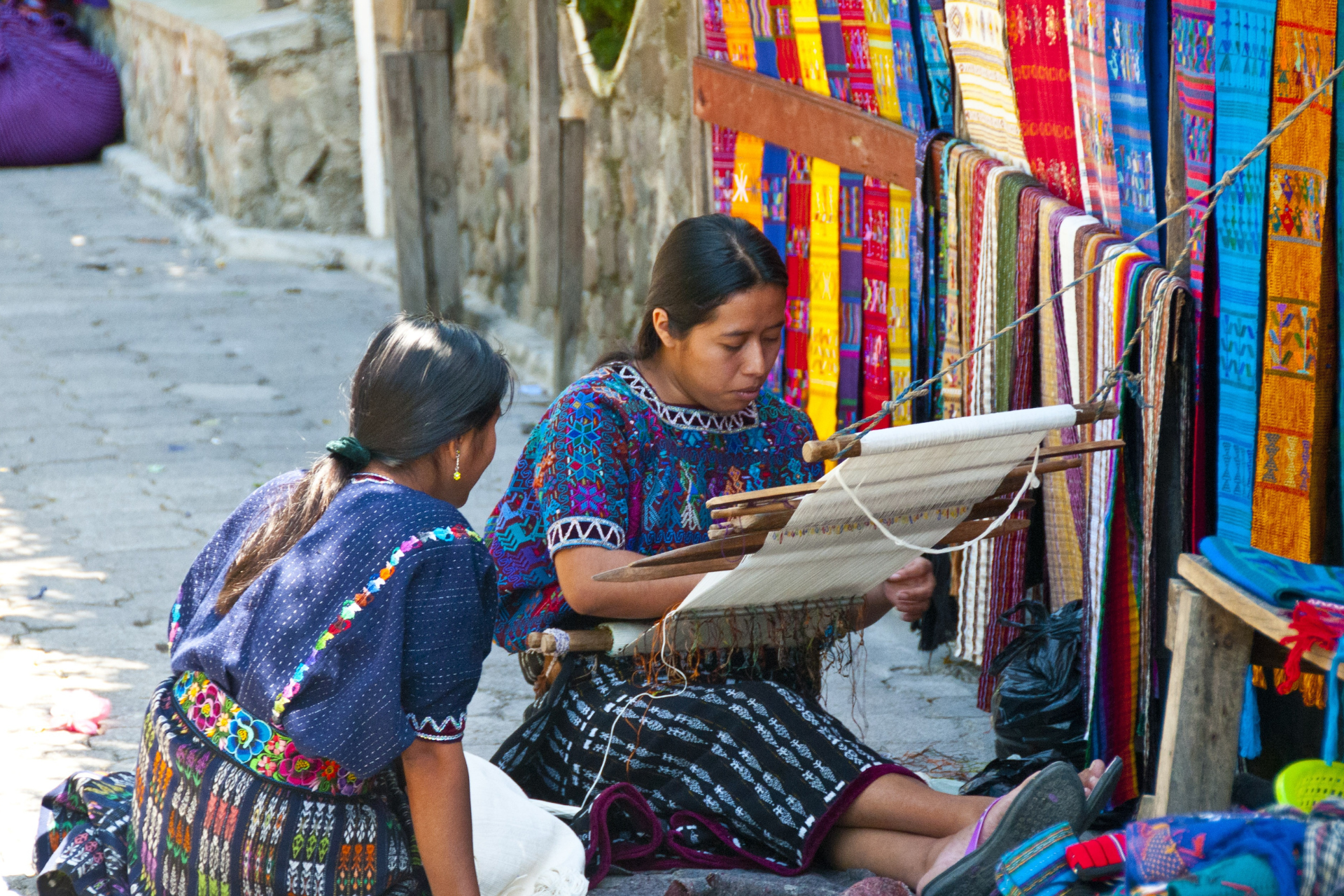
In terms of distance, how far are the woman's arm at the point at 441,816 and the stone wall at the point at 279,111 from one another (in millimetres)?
8656

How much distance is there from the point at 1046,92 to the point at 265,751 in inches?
88.1

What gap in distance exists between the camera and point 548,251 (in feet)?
21.6

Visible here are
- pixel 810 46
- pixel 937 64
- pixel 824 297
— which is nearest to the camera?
pixel 937 64

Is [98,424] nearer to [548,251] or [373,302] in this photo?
[548,251]

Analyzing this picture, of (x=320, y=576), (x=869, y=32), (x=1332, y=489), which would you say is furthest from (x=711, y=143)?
(x=320, y=576)

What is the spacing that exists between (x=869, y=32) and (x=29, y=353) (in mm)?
5162

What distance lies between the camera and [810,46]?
14.5 ft

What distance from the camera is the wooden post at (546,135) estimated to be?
6.46 m

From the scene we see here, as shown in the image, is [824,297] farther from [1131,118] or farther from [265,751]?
[265,751]

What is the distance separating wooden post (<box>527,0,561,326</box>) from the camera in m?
6.46

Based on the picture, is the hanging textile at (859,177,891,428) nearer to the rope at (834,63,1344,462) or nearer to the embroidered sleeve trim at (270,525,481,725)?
the rope at (834,63,1344,462)

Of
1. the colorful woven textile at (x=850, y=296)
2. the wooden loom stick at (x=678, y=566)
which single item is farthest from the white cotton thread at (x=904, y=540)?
the colorful woven textile at (x=850, y=296)

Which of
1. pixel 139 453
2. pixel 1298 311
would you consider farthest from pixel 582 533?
pixel 139 453

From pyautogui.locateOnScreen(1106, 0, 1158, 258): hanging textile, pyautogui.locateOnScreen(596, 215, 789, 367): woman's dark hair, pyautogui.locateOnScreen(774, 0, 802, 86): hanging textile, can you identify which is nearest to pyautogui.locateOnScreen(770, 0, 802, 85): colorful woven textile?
pyautogui.locateOnScreen(774, 0, 802, 86): hanging textile
